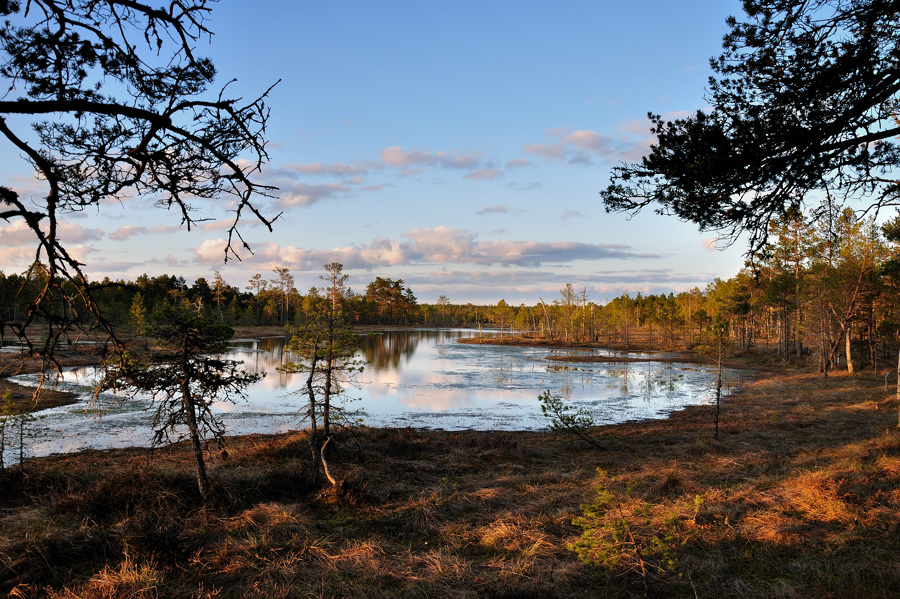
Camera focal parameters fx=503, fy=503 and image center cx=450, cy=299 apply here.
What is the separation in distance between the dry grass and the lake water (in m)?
2.64

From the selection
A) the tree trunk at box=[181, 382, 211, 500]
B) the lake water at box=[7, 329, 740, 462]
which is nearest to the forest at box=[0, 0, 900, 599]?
the tree trunk at box=[181, 382, 211, 500]

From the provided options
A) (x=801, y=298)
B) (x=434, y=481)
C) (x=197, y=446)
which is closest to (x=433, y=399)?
(x=434, y=481)

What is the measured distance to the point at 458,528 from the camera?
709 centimetres

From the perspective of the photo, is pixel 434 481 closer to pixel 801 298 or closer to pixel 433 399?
pixel 433 399

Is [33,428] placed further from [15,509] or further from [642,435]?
[642,435]

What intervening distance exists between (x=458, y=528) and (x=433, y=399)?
768 inches

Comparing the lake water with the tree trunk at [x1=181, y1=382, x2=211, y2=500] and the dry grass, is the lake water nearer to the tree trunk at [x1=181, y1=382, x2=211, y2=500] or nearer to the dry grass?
the tree trunk at [x1=181, y1=382, x2=211, y2=500]

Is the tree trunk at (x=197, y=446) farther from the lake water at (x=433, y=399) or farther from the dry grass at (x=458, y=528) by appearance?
the lake water at (x=433, y=399)

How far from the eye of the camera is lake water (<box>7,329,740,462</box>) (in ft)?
58.2

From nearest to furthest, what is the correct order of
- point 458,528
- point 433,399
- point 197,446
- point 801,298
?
point 458,528
point 197,446
point 433,399
point 801,298

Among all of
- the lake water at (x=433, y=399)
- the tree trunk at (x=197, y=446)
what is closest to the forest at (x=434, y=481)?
the tree trunk at (x=197, y=446)

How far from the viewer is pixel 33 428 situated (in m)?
16.9

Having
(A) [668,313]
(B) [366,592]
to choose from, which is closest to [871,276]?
(B) [366,592]

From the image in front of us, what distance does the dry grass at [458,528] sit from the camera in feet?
16.6
